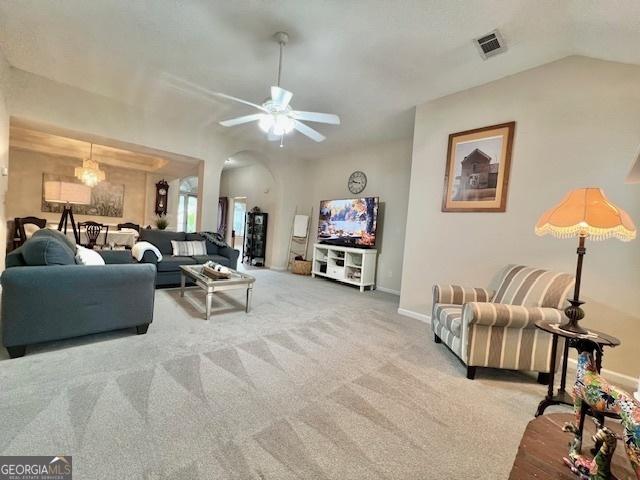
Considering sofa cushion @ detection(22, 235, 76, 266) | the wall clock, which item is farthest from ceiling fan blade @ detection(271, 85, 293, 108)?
the wall clock

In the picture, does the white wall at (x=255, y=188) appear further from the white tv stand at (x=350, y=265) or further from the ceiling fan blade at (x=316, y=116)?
the ceiling fan blade at (x=316, y=116)

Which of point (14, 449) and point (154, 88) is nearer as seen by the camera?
point (14, 449)

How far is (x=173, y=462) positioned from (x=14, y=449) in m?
0.73

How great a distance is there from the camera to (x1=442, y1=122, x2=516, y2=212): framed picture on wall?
2.96m

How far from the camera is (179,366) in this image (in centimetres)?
204

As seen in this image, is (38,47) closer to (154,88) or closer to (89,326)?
(154,88)

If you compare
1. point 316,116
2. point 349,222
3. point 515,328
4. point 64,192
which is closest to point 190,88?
point 316,116

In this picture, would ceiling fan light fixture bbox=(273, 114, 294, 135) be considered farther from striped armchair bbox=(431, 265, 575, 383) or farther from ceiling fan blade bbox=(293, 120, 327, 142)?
striped armchair bbox=(431, 265, 575, 383)

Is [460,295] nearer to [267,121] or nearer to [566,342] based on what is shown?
[566,342]

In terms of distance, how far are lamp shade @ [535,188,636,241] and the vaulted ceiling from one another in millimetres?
1313

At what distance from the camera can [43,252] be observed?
2.12 metres

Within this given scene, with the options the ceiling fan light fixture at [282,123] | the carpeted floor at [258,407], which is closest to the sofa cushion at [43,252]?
the carpeted floor at [258,407]

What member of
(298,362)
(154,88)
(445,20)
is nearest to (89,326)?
(298,362)

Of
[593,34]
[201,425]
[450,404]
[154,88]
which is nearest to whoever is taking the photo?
[201,425]
